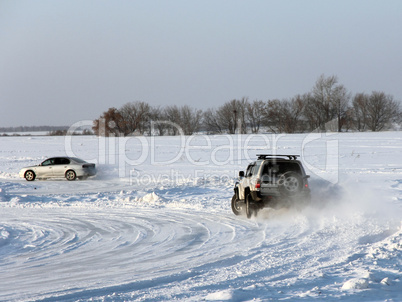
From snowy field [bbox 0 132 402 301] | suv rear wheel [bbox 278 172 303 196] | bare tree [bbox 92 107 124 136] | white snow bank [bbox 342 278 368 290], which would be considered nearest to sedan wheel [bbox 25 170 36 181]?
snowy field [bbox 0 132 402 301]

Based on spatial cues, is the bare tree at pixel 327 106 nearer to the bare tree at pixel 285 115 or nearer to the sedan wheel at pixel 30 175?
the bare tree at pixel 285 115

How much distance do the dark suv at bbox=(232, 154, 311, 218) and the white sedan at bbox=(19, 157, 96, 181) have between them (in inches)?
662

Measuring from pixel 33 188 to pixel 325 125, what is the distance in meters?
74.1

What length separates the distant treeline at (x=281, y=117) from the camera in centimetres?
9081

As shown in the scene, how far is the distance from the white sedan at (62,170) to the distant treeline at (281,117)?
195 feet

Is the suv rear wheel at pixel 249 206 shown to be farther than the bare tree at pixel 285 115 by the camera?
No

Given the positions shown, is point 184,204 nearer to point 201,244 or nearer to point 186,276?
point 201,244

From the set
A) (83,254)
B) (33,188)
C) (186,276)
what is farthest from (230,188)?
(186,276)

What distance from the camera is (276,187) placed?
12594 millimetres

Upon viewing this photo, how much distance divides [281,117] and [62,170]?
2720 inches

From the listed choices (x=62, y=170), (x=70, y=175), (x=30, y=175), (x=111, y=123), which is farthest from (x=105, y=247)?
(x=111, y=123)

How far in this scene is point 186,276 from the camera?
7004 mm

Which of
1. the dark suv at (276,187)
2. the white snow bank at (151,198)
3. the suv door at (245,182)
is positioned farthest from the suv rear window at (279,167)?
the white snow bank at (151,198)

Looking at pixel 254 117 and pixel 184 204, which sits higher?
pixel 254 117
